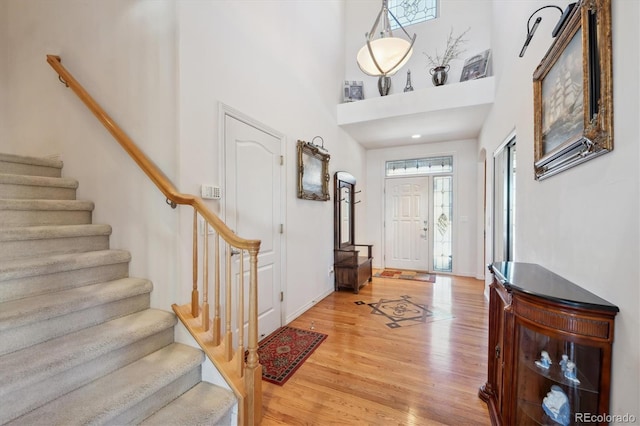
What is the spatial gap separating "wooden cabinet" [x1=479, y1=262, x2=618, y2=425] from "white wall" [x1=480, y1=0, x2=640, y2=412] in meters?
0.06

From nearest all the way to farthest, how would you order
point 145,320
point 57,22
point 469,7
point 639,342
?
1. point 639,342
2. point 145,320
3. point 57,22
4. point 469,7

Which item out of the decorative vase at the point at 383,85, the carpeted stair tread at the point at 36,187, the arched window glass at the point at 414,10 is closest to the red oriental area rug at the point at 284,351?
the carpeted stair tread at the point at 36,187

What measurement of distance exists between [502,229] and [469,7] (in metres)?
3.53

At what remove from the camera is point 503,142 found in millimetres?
2854

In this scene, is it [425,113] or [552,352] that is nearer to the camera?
[552,352]

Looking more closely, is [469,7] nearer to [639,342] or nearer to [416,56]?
[416,56]

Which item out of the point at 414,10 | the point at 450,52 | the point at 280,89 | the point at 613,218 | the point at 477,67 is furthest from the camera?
the point at 414,10

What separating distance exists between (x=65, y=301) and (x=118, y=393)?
22.8 inches

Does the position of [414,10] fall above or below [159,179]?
above

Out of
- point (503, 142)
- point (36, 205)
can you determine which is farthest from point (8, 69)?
point (503, 142)

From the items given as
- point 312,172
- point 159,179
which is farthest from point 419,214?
point 159,179

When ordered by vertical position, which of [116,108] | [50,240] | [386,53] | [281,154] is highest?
[386,53]

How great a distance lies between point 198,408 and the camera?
4.65ft

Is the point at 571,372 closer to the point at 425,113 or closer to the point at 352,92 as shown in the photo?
the point at 425,113
